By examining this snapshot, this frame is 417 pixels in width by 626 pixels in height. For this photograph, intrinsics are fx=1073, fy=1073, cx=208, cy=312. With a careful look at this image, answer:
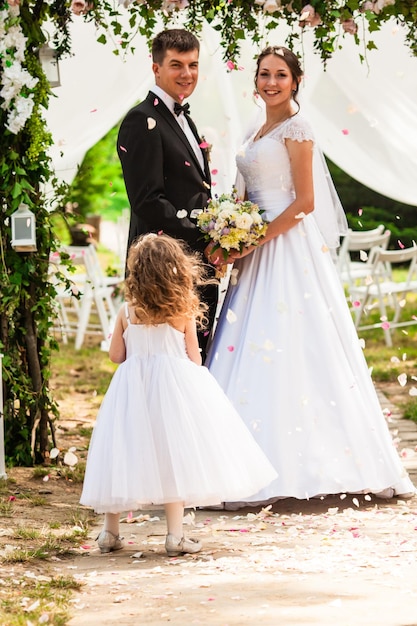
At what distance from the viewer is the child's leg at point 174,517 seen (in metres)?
3.82

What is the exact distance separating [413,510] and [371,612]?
1458 mm

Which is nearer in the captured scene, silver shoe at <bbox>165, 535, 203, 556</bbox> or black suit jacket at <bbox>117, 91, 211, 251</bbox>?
silver shoe at <bbox>165, 535, 203, 556</bbox>

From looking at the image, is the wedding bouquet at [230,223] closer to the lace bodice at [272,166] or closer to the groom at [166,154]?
the groom at [166,154]

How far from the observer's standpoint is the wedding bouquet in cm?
→ 450

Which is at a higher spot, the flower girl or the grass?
the flower girl

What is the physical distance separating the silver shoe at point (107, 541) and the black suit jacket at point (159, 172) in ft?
4.38

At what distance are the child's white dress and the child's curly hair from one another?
71mm

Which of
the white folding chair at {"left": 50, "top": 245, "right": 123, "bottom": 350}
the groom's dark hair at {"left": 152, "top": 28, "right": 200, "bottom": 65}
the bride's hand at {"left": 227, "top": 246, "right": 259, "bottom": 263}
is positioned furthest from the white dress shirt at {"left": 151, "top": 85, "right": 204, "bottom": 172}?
the white folding chair at {"left": 50, "top": 245, "right": 123, "bottom": 350}

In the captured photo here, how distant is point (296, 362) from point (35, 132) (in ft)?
5.64

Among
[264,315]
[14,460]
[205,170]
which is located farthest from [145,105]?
[14,460]

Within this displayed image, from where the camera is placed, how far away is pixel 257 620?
10.1 ft

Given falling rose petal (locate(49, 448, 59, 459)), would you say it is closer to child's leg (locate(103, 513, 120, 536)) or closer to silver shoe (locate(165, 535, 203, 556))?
child's leg (locate(103, 513, 120, 536))

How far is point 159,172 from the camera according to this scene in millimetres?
4559

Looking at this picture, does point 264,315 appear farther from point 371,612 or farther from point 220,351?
point 371,612
